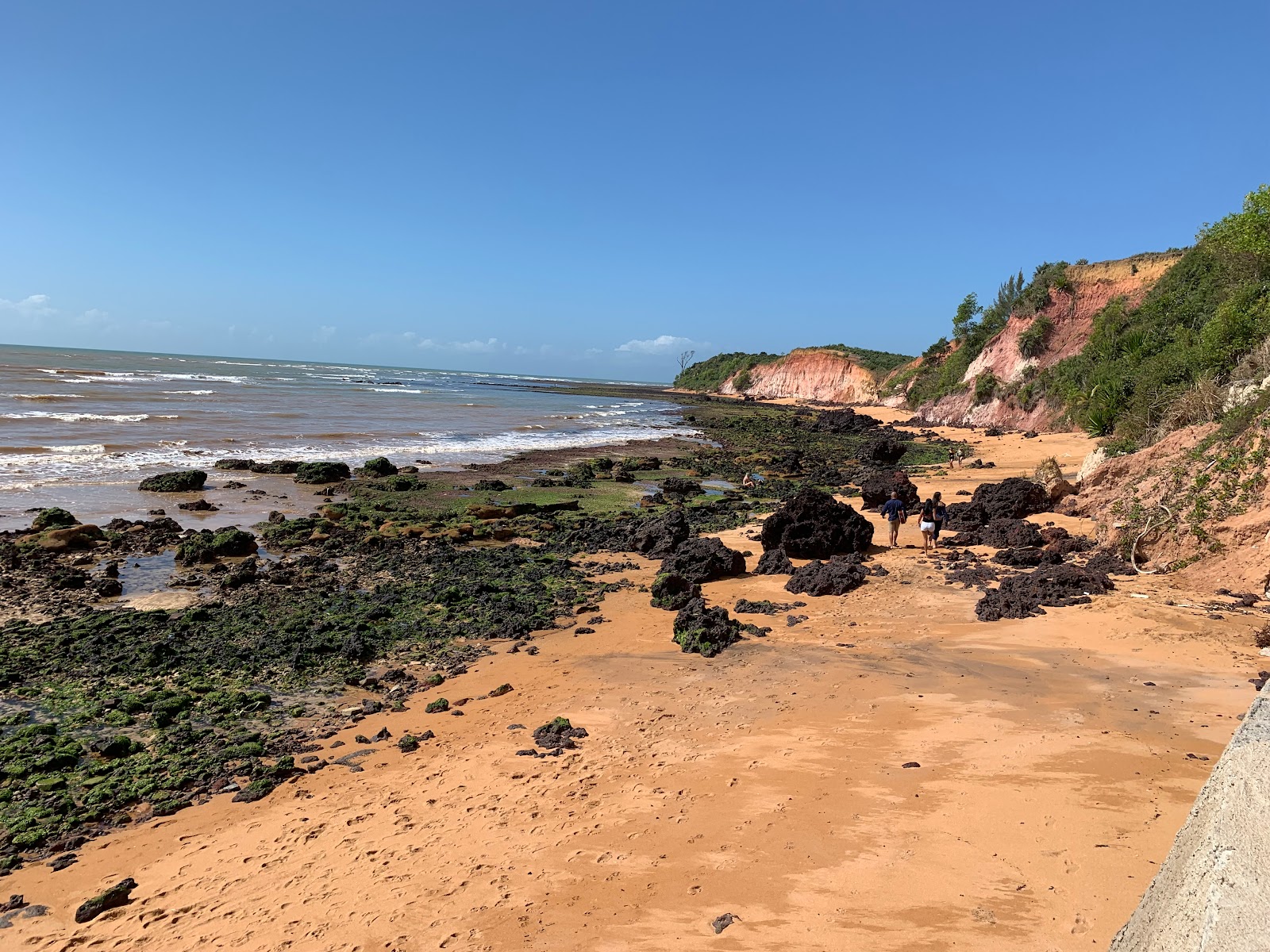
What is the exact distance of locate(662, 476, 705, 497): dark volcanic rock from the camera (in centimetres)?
2014

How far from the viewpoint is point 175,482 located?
60.1 feet

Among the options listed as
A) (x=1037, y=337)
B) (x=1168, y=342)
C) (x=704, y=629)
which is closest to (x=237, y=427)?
(x=704, y=629)

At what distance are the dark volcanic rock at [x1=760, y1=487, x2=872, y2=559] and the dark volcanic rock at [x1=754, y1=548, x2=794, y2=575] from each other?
355 millimetres

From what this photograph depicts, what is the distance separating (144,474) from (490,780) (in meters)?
19.8

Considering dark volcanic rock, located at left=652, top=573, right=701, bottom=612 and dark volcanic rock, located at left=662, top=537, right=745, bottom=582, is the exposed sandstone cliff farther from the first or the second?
dark volcanic rock, located at left=652, top=573, right=701, bottom=612

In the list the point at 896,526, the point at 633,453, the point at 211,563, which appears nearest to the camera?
the point at 211,563

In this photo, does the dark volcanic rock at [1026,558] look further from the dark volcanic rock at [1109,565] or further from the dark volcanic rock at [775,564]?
the dark volcanic rock at [775,564]

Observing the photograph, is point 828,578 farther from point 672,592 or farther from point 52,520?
point 52,520

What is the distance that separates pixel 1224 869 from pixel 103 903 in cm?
577

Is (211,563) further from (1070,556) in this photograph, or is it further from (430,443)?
(430,443)

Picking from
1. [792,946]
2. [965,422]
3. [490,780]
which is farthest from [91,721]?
[965,422]

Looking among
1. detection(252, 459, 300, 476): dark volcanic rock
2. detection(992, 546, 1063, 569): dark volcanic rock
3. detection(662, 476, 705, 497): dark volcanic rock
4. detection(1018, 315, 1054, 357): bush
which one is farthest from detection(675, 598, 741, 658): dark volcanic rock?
detection(1018, 315, 1054, 357): bush

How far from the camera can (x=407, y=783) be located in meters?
5.62

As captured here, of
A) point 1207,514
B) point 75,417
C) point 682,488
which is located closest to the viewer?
point 1207,514
